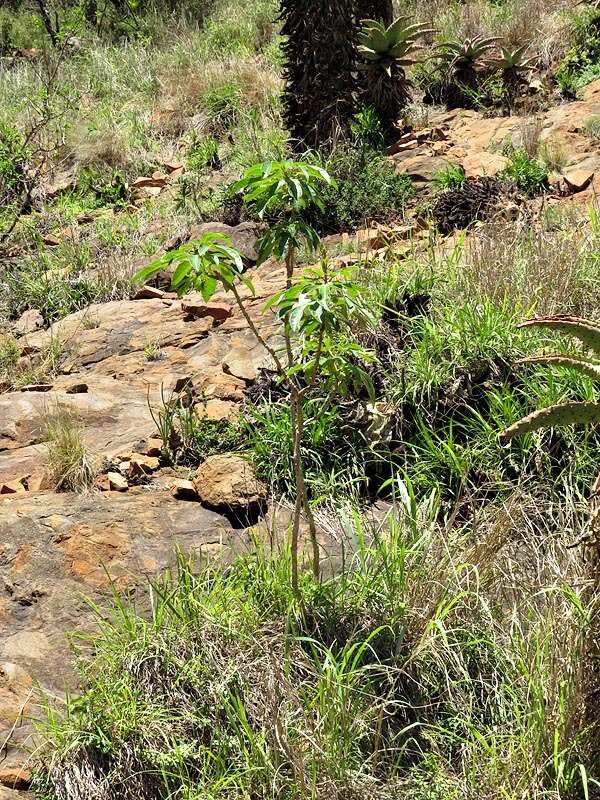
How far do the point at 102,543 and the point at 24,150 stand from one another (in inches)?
273

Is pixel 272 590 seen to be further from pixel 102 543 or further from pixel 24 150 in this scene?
pixel 24 150

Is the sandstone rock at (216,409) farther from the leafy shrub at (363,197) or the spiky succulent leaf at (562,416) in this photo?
the leafy shrub at (363,197)

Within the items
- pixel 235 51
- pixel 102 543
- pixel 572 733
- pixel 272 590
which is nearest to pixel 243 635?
pixel 272 590

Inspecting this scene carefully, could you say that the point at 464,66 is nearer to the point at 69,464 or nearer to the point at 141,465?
the point at 141,465

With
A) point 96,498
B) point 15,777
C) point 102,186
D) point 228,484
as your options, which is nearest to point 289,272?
point 228,484

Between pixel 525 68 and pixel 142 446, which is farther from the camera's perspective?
pixel 525 68

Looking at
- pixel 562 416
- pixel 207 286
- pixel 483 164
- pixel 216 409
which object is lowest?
pixel 216 409

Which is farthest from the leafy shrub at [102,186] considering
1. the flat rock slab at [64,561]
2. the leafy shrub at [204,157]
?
the flat rock slab at [64,561]

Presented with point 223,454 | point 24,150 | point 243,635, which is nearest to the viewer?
point 243,635

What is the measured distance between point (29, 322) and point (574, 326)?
5.06 m

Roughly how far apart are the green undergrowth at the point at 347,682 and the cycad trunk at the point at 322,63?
5655mm

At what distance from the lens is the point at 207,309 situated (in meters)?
5.89

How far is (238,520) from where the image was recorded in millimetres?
3824

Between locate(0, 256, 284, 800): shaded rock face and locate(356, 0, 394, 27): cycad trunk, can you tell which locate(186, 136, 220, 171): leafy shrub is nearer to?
locate(356, 0, 394, 27): cycad trunk
